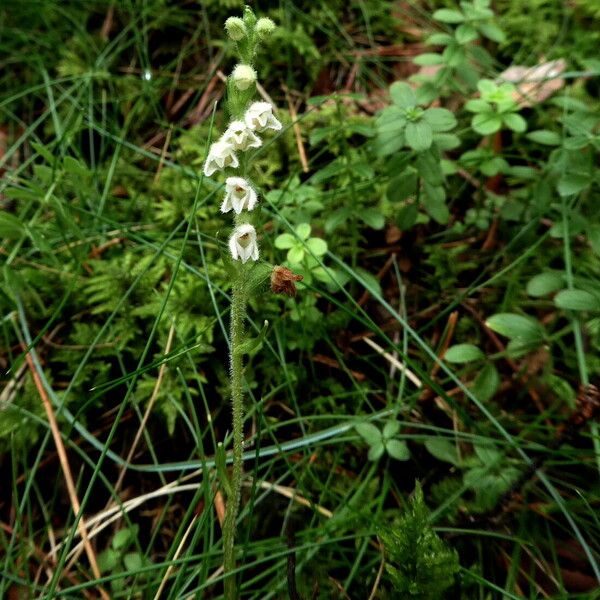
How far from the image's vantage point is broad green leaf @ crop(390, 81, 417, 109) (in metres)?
1.88

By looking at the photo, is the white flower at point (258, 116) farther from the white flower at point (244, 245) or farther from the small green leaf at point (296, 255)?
the small green leaf at point (296, 255)

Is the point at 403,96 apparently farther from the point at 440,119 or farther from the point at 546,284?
the point at 546,284

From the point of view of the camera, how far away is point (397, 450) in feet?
5.16

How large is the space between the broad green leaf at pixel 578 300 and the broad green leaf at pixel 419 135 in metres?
0.61

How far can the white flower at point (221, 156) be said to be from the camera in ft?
4.03

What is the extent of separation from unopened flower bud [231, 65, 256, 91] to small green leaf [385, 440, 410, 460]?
1.02 m

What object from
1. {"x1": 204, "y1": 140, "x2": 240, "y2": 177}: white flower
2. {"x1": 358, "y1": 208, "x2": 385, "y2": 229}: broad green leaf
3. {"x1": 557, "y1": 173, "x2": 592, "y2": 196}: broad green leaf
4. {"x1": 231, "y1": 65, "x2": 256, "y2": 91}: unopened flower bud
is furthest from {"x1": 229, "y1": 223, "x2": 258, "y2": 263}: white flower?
{"x1": 557, "y1": 173, "x2": 592, "y2": 196}: broad green leaf

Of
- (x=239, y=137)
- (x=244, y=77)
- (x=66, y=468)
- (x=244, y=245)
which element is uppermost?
(x=244, y=77)

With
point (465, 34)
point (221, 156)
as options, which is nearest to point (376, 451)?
point (221, 156)

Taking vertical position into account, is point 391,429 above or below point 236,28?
below

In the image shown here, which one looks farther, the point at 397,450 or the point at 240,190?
the point at 397,450

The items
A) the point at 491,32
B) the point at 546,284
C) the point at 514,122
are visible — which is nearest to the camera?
the point at 546,284

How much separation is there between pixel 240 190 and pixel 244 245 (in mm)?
131

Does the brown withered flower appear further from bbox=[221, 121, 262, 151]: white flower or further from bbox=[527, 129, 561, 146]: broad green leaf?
bbox=[527, 129, 561, 146]: broad green leaf
